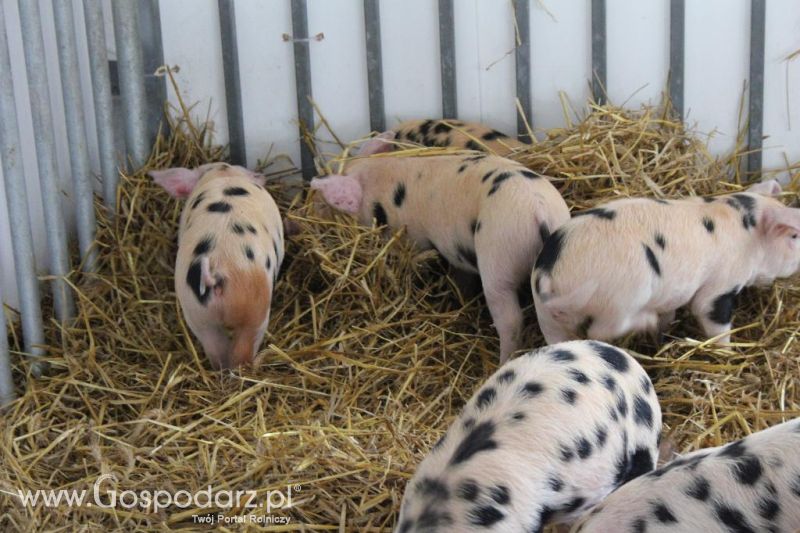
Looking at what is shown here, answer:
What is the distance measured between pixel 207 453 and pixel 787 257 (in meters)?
2.19

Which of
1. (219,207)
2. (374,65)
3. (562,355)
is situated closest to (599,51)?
(374,65)

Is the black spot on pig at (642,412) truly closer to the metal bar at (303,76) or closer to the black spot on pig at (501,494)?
the black spot on pig at (501,494)

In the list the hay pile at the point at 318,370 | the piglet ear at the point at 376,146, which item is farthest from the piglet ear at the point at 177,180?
the piglet ear at the point at 376,146

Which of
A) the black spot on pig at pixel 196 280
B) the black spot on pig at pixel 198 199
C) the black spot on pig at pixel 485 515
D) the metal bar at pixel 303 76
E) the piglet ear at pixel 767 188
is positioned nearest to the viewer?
the black spot on pig at pixel 485 515

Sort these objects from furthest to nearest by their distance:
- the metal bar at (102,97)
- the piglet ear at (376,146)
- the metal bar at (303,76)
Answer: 1. the metal bar at (303,76)
2. the piglet ear at (376,146)
3. the metal bar at (102,97)

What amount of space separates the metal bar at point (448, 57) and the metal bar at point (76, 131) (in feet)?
5.34

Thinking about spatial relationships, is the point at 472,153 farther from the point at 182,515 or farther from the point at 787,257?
the point at 182,515

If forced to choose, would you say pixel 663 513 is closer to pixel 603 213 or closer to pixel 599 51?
pixel 603 213

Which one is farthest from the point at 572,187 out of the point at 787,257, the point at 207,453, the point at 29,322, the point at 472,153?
the point at 29,322

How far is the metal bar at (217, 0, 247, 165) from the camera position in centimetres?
505

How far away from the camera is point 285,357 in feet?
13.5

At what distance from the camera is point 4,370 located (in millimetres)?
4043

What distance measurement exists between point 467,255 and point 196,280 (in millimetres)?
1080

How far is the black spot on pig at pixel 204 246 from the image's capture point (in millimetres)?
3920
